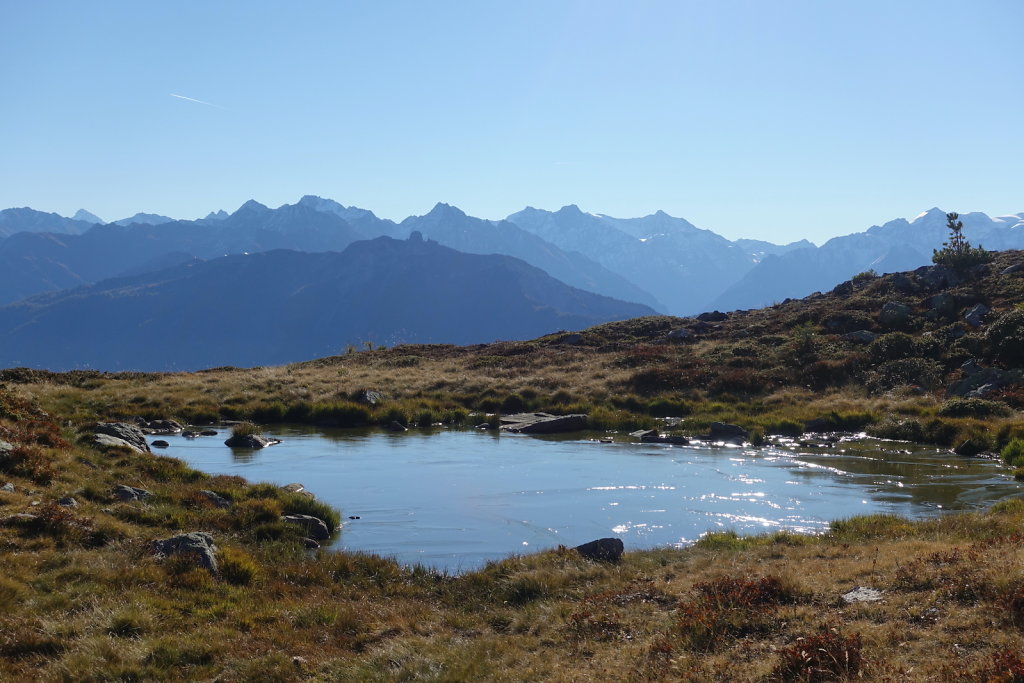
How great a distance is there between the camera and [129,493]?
18438mm

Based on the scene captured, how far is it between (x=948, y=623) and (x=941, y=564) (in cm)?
310

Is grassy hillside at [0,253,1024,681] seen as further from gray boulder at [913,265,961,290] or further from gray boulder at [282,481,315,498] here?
gray boulder at [913,265,961,290]

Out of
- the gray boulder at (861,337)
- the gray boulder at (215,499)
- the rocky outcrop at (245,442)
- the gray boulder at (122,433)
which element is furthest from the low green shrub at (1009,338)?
the gray boulder at (122,433)

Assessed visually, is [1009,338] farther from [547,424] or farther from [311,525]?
[311,525]

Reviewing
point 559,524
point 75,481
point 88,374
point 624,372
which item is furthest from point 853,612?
point 88,374

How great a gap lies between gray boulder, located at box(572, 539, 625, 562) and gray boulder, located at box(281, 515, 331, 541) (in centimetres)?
697

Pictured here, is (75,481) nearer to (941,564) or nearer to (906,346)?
(941,564)

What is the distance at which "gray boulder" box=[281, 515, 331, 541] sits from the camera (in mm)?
18458

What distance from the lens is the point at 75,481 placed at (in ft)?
61.1

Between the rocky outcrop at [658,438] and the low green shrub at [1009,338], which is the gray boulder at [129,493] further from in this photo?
the low green shrub at [1009,338]

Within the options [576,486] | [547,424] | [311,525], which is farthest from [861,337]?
[311,525]

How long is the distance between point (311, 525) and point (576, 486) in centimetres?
1049

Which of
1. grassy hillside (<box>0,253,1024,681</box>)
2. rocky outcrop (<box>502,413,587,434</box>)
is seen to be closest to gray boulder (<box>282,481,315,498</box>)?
grassy hillside (<box>0,253,1024,681</box>)

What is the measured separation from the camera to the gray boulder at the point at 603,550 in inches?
617
